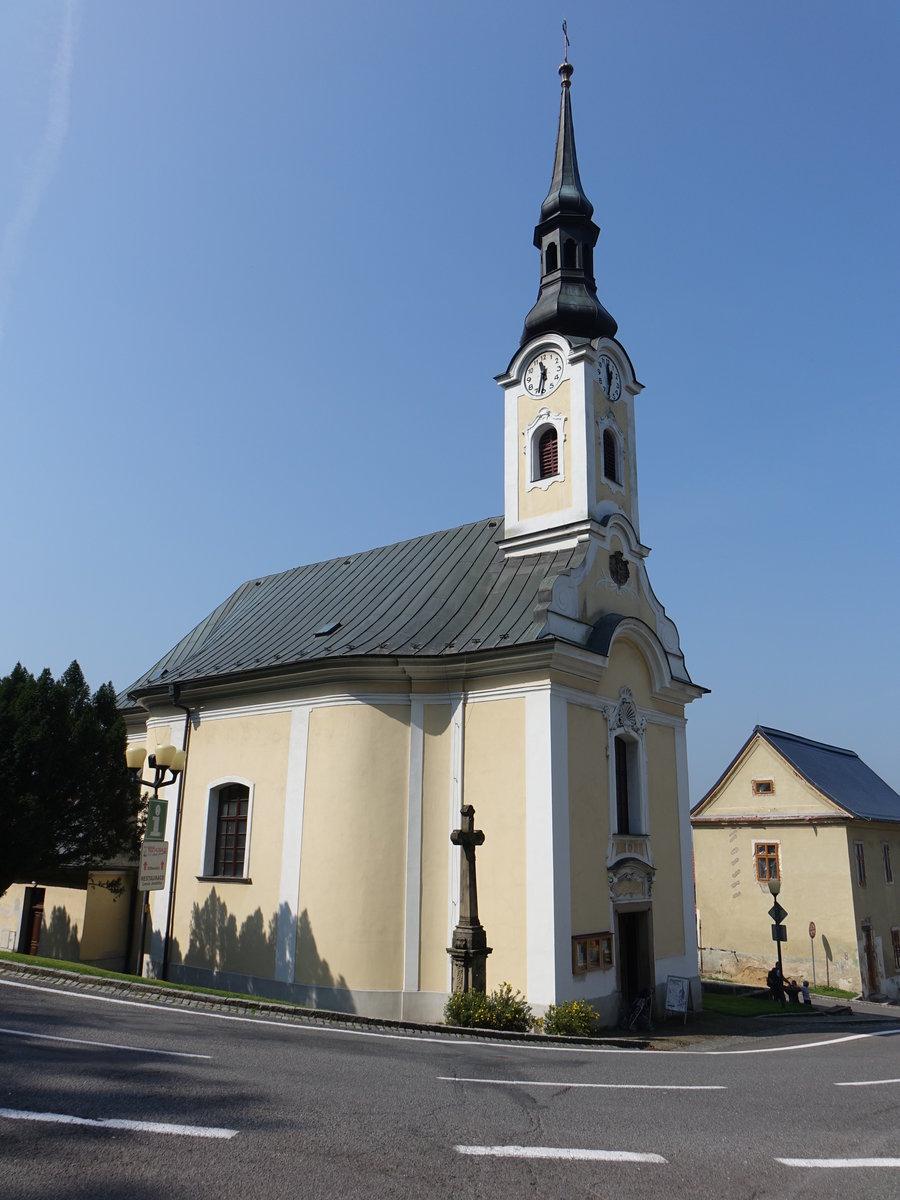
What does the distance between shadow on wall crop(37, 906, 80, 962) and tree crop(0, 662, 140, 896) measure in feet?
8.11

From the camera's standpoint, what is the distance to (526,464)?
21547 millimetres

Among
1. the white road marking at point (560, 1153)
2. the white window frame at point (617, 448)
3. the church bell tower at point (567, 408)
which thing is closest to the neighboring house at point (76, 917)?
the church bell tower at point (567, 408)

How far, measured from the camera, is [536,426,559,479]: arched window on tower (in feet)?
69.7

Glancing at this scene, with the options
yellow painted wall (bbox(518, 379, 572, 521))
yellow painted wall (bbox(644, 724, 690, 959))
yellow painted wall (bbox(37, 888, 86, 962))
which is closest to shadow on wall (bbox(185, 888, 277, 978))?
yellow painted wall (bbox(37, 888, 86, 962))

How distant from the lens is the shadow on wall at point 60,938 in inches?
793

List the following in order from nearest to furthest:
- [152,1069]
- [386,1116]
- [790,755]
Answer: [386,1116], [152,1069], [790,755]

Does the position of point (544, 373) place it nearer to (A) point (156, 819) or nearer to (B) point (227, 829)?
(B) point (227, 829)

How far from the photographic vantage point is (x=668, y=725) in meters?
21.8

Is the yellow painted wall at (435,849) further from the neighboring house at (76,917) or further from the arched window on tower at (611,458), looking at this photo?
the neighboring house at (76,917)

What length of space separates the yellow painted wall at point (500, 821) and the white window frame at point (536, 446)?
5.77 meters

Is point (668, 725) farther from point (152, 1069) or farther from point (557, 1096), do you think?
point (152, 1069)

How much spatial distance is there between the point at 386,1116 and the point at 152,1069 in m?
2.16

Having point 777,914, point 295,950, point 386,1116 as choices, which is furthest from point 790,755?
point 386,1116

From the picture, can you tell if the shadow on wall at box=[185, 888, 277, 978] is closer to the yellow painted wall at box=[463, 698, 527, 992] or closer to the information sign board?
the yellow painted wall at box=[463, 698, 527, 992]
